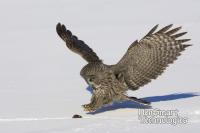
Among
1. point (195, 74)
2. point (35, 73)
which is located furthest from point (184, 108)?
point (35, 73)

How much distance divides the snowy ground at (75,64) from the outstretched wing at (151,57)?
23 centimetres

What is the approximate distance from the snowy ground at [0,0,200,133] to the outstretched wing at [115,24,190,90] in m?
0.23

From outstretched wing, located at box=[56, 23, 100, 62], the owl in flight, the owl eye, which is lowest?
the owl eye

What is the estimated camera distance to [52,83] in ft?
25.5

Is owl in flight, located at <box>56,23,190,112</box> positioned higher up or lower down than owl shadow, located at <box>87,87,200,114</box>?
higher up

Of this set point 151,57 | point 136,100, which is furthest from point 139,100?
point 151,57

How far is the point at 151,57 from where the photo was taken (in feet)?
22.8

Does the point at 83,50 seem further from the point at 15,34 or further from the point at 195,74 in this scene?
the point at 15,34

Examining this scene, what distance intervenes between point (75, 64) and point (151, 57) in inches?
72.9

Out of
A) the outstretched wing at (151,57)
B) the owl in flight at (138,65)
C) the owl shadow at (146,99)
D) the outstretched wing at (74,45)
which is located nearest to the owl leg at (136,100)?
the owl in flight at (138,65)

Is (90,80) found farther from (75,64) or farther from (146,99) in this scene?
(75,64)

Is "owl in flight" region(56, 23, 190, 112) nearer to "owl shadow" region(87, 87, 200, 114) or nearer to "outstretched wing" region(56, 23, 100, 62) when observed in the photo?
"owl shadow" region(87, 87, 200, 114)

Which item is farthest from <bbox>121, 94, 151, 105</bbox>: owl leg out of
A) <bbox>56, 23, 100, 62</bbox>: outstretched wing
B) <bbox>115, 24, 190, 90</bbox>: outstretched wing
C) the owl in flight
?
<bbox>56, 23, 100, 62</bbox>: outstretched wing

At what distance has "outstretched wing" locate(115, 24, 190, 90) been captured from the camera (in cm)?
687
